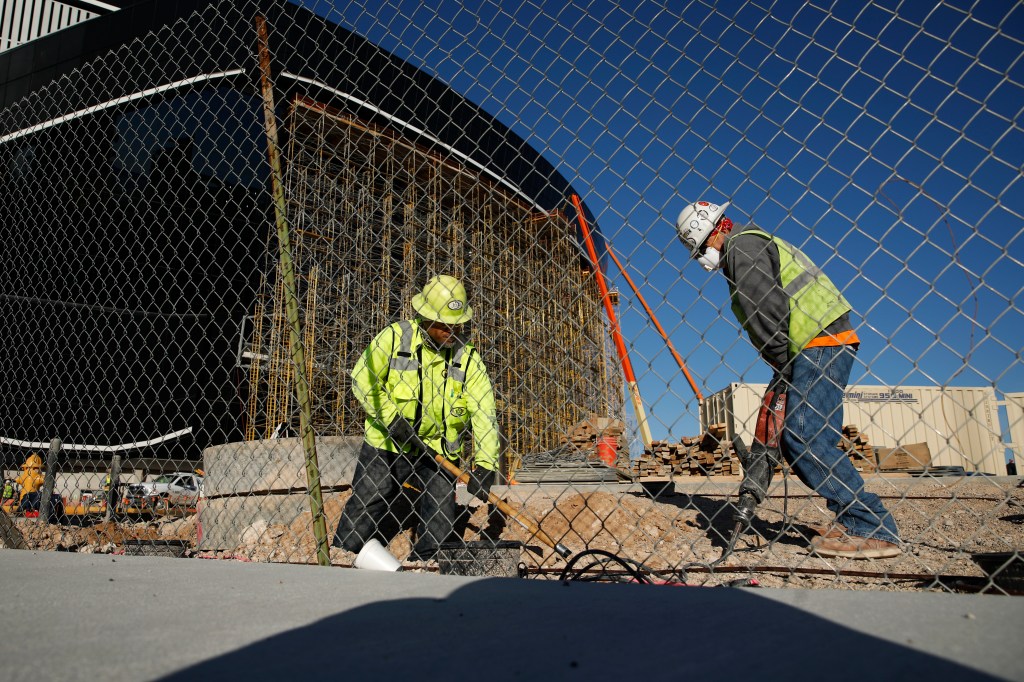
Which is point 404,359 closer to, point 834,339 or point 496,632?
point 834,339

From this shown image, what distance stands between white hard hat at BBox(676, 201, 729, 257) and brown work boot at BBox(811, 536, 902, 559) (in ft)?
4.79

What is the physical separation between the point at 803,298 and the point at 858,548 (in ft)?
3.82

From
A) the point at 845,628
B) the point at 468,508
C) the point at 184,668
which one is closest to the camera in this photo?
the point at 184,668

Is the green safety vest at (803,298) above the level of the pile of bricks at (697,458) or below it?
above

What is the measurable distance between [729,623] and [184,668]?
0.89m

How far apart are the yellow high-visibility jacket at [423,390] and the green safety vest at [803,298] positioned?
1539mm

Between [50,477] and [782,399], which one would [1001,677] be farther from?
[50,477]

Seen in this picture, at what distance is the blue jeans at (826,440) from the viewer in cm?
301

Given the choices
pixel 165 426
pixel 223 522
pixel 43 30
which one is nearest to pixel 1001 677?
pixel 223 522

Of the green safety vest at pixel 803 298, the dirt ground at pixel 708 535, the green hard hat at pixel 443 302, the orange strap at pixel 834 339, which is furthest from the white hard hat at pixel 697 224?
the green hard hat at pixel 443 302

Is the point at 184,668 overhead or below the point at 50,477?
overhead

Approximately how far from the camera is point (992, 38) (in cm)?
179

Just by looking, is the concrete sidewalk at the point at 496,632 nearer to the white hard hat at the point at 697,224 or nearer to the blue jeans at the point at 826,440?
the blue jeans at the point at 826,440

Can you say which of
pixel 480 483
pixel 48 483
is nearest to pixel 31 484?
pixel 48 483
